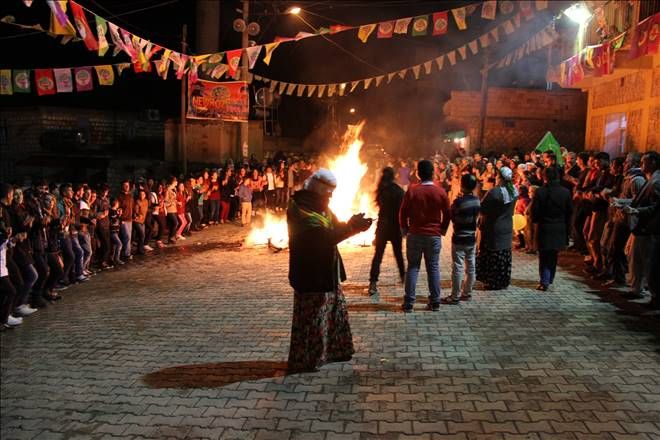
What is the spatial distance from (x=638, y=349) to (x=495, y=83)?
89.1 ft

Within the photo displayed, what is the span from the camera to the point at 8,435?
4.36m

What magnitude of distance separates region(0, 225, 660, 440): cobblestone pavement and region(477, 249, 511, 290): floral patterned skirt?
1.00 feet

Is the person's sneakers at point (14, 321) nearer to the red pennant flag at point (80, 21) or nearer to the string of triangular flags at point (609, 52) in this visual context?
the red pennant flag at point (80, 21)

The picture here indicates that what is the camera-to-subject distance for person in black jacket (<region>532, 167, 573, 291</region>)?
26.7 feet

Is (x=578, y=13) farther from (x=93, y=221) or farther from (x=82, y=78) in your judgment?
(x=93, y=221)

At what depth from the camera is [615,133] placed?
1543 centimetres

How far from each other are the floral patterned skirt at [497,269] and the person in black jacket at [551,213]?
56 cm

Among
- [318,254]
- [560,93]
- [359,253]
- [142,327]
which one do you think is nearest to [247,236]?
[359,253]

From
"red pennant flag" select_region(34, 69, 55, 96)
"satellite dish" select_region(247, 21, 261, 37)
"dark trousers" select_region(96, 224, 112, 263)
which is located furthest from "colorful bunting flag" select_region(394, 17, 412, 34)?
"red pennant flag" select_region(34, 69, 55, 96)

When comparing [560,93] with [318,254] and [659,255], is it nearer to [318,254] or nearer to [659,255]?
[659,255]

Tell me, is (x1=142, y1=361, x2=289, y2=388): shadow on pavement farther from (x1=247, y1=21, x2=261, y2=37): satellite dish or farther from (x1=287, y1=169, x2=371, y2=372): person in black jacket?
(x1=247, y1=21, x2=261, y2=37): satellite dish

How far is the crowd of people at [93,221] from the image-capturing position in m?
7.68

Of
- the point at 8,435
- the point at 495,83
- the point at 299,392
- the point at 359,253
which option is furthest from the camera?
the point at 495,83

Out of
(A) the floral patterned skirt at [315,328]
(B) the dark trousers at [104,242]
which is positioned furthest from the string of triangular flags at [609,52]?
(B) the dark trousers at [104,242]
